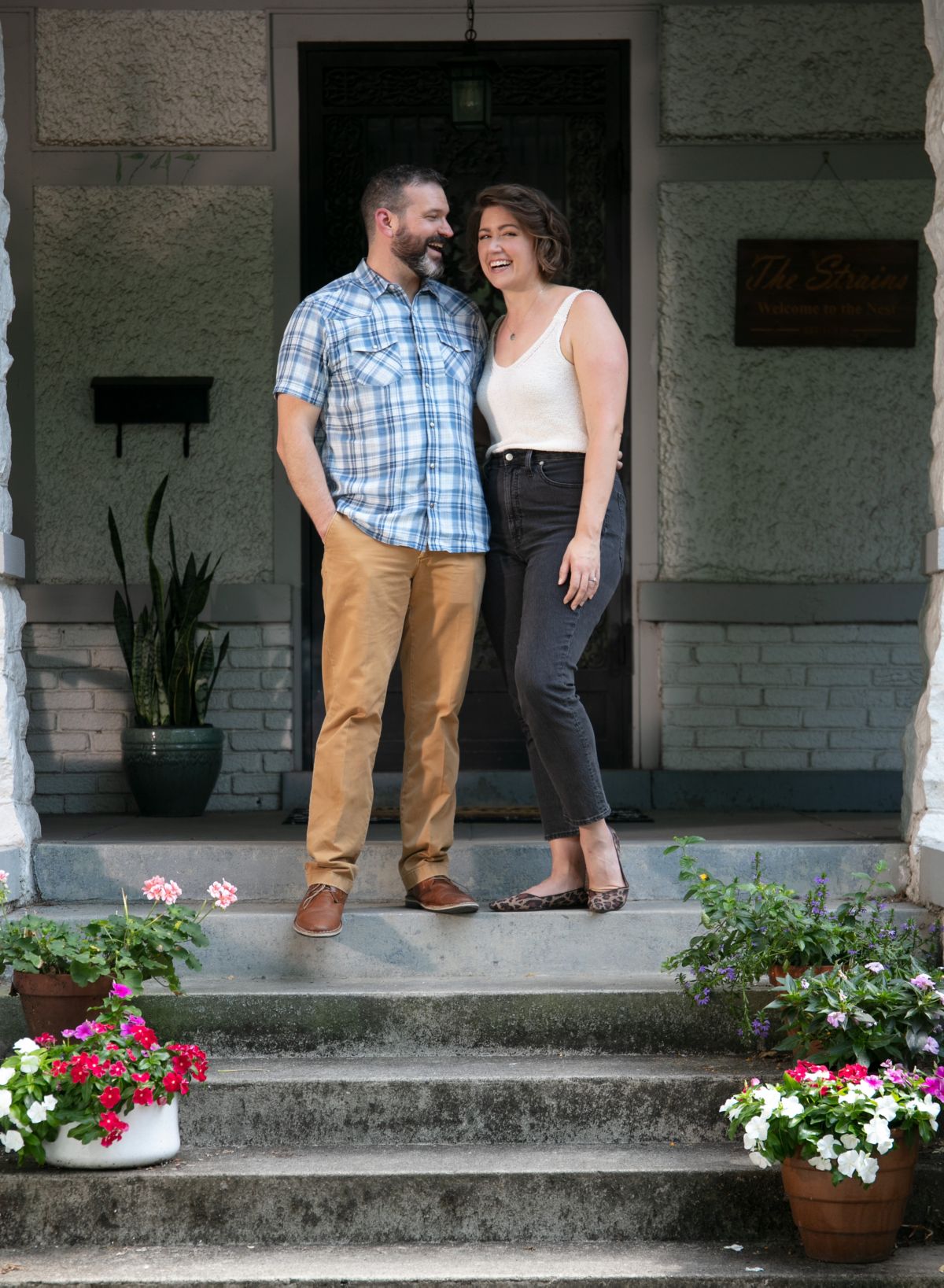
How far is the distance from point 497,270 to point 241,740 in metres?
2.57

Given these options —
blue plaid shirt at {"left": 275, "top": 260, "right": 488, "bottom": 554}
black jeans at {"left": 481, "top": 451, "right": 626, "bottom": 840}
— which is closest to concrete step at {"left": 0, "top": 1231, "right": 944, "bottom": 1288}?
black jeans at {"left": 481, "top": 451, "right": 626, "bottom": 840}

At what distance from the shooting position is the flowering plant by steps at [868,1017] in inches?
125

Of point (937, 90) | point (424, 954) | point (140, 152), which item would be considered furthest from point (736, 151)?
point (424, 954)

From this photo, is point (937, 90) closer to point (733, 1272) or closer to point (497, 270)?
point (497, 270)

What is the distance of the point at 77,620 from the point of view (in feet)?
19.2

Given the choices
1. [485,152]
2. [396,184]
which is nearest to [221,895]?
[396,184]

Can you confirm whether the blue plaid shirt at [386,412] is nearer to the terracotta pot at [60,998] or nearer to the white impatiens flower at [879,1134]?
the terracotta pot at [60,998]

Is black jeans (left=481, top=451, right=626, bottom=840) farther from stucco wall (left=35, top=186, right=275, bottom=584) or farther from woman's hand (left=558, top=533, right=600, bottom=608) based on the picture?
stucco wall (left=35, top=186, right=275, bottom=584)

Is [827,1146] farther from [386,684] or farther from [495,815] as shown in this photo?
[495,815]

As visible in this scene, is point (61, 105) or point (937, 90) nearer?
point (937, 90)

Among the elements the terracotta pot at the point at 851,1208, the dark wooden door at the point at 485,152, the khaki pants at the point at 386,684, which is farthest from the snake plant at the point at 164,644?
the terracotta pot at the point at 851,1208

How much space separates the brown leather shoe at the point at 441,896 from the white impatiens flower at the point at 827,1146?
4.06 feet

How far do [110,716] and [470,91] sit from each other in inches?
103

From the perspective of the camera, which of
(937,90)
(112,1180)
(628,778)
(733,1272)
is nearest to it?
(733,1272)
